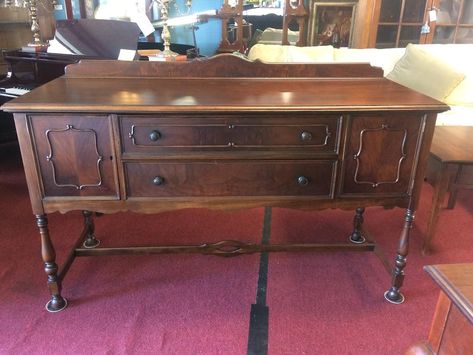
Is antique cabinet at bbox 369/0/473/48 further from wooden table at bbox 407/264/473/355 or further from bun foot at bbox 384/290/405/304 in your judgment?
wooden table at bbox 407/264/473/355

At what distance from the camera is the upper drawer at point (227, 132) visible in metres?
1.41

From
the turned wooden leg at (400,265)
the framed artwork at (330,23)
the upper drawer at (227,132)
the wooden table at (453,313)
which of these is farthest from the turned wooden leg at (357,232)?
the framed artwork at (330,23)

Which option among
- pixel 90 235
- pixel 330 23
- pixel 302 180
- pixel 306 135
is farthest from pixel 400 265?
pixel 330 23

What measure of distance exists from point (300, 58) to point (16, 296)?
251 cm

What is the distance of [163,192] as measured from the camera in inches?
60.1

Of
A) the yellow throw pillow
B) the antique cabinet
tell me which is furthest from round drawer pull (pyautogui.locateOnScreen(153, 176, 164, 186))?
the antique cabinet

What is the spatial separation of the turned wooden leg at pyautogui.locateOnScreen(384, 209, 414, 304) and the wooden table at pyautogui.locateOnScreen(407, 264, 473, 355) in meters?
0.77

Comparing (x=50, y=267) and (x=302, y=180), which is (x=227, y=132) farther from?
(x=50, y=267)

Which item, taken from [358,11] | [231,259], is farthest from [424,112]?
[358,11]

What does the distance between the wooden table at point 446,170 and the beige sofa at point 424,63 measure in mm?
988

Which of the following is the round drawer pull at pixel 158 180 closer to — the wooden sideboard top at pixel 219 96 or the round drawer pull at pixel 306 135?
the wooden sideboard top at pixel 219 96

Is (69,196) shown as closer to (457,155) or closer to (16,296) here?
(16,296)

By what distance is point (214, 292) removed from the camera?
1855 millimetres

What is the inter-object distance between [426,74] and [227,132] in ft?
7.82
